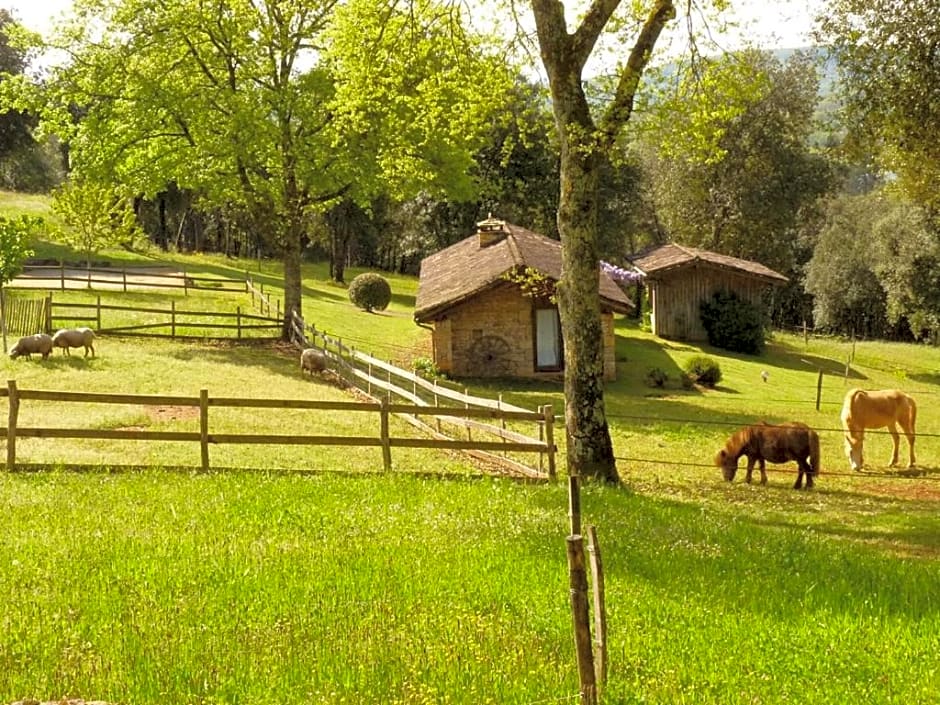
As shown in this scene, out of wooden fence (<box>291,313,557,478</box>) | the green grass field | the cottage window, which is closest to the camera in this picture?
the green grass field

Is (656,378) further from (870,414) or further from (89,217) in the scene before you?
(89,217)

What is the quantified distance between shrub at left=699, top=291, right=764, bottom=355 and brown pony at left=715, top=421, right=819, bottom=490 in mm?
33362

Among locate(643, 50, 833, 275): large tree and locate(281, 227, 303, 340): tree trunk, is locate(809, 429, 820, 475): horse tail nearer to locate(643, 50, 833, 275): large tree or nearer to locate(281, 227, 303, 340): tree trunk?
locate(281, 227, 303, 340): tree trunk

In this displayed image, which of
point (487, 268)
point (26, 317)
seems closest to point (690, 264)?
point (487, 268)

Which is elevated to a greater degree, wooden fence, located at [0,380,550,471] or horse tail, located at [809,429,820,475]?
wooden fence, located at [0,380,550,471]

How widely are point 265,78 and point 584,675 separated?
3553cm

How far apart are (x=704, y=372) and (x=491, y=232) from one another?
1204 cm

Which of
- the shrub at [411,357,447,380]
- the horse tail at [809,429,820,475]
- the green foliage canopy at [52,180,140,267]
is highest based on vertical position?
the green foliage canopy at [52,180,140,267]

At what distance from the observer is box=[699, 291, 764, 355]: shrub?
52.0 m

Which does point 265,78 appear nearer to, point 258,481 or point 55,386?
point 55,386

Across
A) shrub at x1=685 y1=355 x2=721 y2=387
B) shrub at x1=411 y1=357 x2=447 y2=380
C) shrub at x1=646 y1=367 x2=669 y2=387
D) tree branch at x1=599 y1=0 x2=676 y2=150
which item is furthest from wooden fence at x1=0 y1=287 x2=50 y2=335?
tree branch at x1=599 y1=0 x2=676 y2=150

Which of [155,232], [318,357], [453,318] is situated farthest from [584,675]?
[155,232]

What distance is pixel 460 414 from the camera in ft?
54.6

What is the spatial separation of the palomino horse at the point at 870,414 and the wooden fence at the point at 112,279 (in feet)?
116
